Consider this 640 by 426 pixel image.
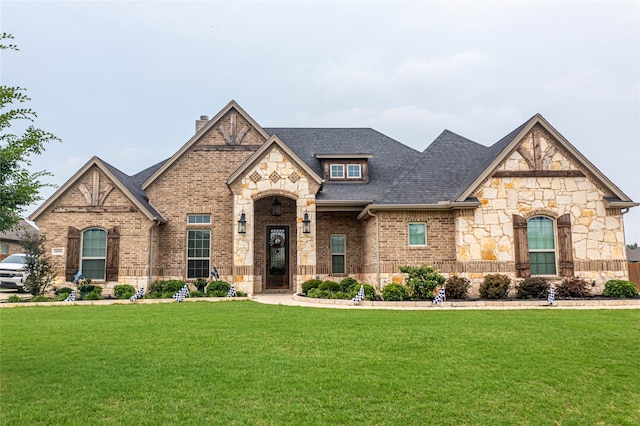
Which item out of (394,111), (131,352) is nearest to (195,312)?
(131,352)

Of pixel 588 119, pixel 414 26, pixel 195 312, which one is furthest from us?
pixel 588 119

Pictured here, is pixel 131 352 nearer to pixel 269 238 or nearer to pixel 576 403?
pixel 576 403

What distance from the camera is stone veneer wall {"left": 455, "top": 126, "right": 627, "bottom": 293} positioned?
1499 centimetres

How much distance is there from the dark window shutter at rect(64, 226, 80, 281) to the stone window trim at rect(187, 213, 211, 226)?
13.6ft

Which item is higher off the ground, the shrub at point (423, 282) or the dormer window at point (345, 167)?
the dormer window at point (345, 167)

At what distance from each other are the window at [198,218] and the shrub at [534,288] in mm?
12149

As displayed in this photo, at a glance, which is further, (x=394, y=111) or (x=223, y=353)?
(x=394, y=111)

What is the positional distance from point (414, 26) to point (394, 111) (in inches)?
1029

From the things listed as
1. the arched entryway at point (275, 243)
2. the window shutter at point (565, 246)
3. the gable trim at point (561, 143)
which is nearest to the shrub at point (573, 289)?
the window shutter at point (565, 246)

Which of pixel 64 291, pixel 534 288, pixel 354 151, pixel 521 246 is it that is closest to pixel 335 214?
pixel 354 151

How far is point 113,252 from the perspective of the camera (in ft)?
53.7

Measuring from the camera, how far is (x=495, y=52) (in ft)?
54.4

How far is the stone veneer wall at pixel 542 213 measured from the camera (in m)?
15.0

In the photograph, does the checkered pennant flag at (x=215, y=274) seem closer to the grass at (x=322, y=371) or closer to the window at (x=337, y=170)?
the window at (x=337, y=170)
